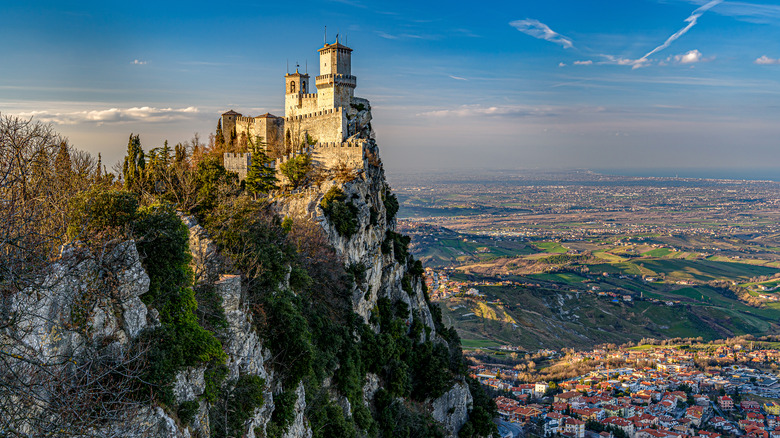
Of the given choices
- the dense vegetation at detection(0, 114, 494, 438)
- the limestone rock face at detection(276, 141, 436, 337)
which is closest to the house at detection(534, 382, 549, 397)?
the dense vegetation at detection(0, 114, 494, 438)

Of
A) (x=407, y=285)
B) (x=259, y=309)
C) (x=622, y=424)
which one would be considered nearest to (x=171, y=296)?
(x=259, y=309)

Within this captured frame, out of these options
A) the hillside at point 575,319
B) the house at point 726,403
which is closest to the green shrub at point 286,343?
the house at point 726,403

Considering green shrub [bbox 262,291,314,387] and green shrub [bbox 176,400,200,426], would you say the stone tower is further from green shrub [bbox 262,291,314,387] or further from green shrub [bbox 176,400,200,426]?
green shrub [bbox 176,400,200,426]

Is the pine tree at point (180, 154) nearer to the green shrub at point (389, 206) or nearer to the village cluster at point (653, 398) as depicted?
the green shrub at point (389, 206)

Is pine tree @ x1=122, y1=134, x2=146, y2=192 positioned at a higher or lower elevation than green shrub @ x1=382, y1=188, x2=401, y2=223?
higher

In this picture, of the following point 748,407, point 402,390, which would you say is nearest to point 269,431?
point 402,390

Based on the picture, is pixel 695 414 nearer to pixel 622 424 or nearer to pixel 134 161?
pixel 622 424
